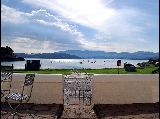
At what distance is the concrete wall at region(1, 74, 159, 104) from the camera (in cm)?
779

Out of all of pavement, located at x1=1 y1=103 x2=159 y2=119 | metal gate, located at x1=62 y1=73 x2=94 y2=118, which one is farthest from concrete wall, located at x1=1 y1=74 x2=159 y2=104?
metal gate, located at x1=62 y1=73 x2=94 y2=118

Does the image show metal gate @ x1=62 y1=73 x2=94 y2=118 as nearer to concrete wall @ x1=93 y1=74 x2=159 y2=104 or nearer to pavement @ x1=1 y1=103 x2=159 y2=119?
pavement @ x1=1 y1=103 x2=159 y2=119

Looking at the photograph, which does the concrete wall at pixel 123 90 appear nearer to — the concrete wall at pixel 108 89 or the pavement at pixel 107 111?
the concrete wall at pixel 108 89

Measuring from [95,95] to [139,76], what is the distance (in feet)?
3.61

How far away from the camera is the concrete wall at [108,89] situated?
25.5 feet

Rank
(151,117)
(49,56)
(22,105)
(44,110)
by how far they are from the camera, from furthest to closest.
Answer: (49,56), (22,105), (44,110), (151,117)

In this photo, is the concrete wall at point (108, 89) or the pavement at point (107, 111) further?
the concrete wall at point (108, 89)

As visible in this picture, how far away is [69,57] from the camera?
541ft

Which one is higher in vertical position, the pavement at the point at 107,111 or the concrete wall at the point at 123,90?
the concrete wall at the point at 123,90

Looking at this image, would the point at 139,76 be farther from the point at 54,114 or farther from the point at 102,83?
the point at 54,114

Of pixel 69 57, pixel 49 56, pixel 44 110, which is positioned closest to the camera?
pixel 44 110

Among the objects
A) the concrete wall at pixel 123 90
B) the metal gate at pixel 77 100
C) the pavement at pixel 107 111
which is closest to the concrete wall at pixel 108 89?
the concrete wall at pixel 123 90

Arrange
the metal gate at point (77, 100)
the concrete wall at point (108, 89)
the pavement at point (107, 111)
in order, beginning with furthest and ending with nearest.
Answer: the concrete wall at point (108, 89), the metal gate at point (77, 100), the pavement at point (107, 111)

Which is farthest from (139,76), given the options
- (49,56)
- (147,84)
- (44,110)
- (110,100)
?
(49,56)
